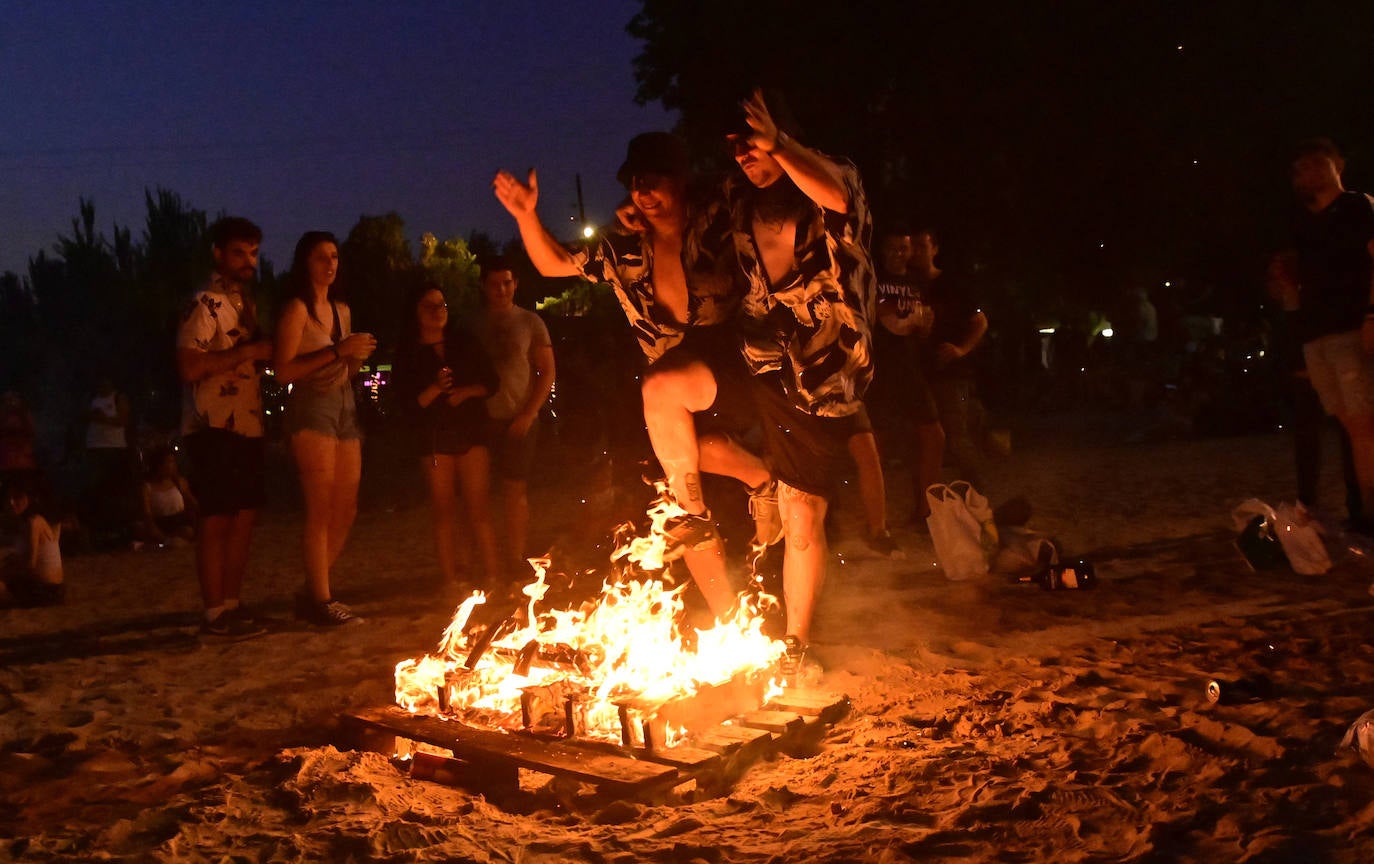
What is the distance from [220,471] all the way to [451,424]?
51.4 inches

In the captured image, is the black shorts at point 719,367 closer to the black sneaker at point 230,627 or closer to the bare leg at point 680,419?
the bare leg at point 680,419

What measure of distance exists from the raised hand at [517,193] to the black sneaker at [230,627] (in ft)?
8.88

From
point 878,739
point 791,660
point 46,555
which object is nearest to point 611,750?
point 878,739

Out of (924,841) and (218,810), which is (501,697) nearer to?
(218,810)

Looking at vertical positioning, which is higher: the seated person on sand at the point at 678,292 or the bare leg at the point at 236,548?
the seated person on sand at the point at 678,292

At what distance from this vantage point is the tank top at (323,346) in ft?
19.1

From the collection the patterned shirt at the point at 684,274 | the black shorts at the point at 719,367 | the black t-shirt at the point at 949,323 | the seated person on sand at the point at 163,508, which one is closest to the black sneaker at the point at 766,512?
the black shorts at the point at 719,367

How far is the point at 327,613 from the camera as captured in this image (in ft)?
19.5

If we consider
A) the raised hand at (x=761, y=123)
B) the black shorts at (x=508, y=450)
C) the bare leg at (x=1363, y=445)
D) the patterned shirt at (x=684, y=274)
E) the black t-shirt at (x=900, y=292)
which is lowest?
the bare leg at (x=1363, y=445)

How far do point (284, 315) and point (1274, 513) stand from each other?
5.17 m

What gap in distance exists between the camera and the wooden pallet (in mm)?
3211

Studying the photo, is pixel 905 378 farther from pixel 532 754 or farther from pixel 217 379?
pixel 532 754

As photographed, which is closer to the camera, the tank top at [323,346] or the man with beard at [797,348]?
the man with beard at [797,348]

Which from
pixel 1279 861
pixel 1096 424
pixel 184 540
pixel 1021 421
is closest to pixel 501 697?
pixel 1279 861
